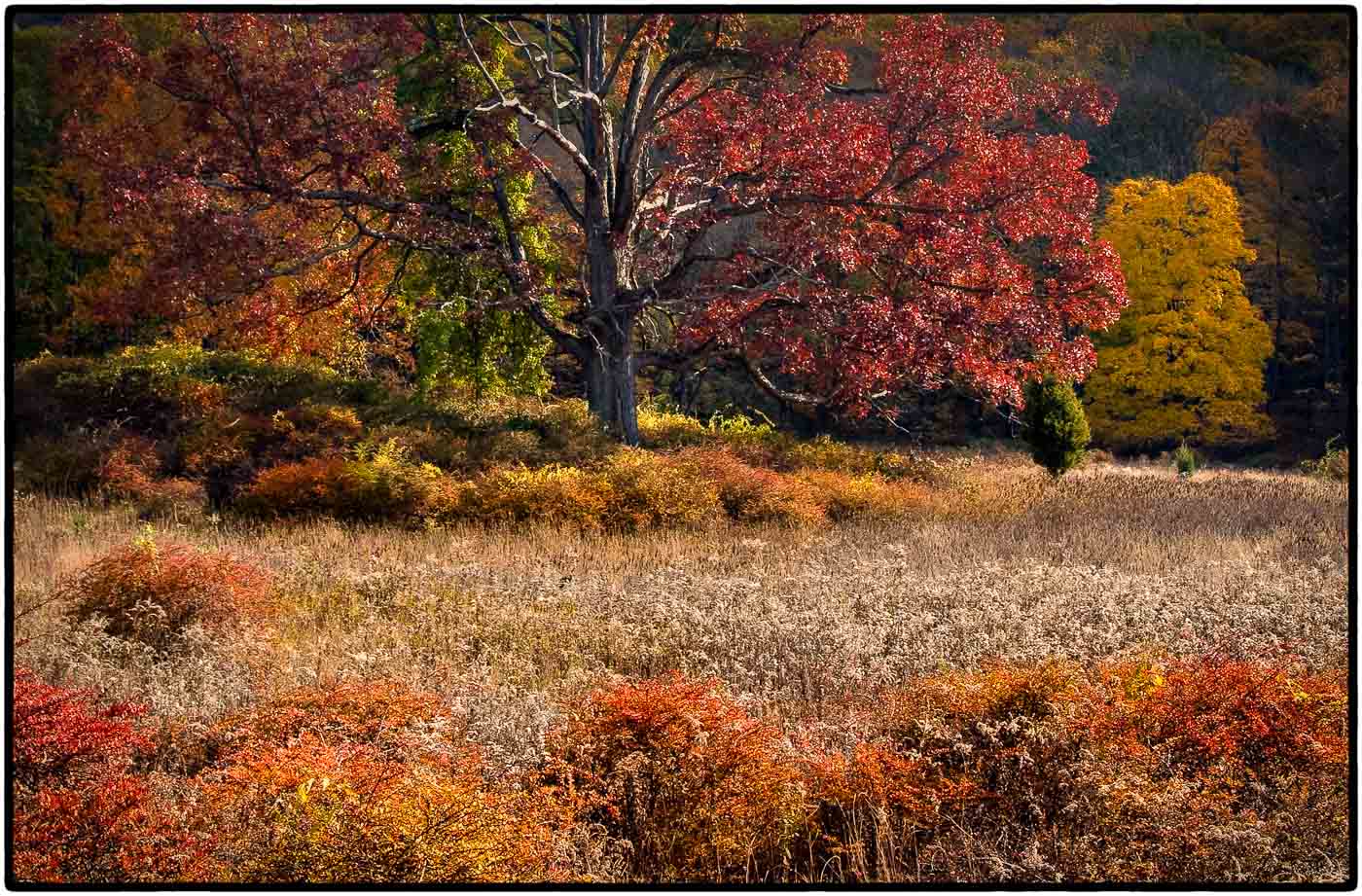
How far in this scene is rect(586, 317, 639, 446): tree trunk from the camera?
17.4 m

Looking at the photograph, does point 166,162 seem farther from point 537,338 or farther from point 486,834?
point 486,834

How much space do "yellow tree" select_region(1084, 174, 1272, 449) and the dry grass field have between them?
16.3 m

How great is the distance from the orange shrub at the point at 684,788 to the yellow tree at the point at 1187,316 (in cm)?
2537

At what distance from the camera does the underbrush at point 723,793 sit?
13.6ft

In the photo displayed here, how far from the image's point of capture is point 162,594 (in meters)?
7.85

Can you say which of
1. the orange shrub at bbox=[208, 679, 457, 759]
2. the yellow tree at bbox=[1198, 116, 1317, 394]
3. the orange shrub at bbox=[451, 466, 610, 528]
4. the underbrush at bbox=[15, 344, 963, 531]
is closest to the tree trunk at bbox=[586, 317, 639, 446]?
the underbrush at bbox=[15, 344, 963, 531]

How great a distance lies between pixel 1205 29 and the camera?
40656 millimetres

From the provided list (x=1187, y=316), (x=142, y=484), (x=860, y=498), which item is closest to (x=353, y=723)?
(x=860, y=498)

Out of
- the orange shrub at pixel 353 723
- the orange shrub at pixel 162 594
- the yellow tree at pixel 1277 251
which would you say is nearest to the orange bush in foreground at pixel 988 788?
the orange shrub at pixel 353 723

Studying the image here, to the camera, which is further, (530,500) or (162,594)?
(530,500)

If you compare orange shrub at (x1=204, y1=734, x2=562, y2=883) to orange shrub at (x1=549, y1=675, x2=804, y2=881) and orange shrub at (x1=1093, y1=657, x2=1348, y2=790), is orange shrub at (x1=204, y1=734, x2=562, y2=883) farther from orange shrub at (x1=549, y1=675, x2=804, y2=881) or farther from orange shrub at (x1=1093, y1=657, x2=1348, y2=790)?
orange shrub at (x1=1093, y1=657, x2=1348, y2=790)

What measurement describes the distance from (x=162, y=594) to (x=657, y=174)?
12.1 metres

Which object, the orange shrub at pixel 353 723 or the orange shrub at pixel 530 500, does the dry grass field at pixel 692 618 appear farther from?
the orange shrub at pixel 530 500

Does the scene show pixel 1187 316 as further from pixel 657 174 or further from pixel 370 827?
pixel 370 827
